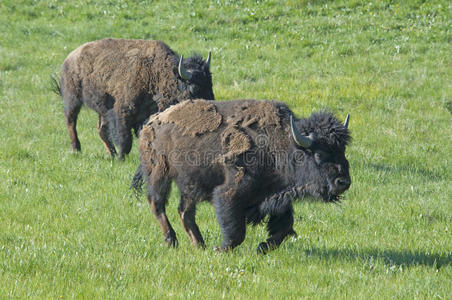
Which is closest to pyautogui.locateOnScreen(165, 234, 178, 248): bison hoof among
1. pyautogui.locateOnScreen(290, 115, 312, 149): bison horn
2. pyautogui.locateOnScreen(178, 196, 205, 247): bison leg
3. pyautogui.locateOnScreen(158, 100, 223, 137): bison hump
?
pyautogui.locateOnScreen(178, 196, 205, 247): bison leg

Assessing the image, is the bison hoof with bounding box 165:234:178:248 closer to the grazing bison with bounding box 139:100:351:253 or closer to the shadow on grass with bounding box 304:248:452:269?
the grazing bison with bounding box 139:100:351:253

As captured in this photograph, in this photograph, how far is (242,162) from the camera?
254 inches

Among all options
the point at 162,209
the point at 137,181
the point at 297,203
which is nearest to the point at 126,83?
the point at 137,181

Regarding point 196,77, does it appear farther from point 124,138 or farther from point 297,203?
point 297,203

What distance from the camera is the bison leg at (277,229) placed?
6.51 m

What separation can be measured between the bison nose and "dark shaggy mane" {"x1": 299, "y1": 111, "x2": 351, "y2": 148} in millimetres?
358

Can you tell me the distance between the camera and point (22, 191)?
8414 millimetres

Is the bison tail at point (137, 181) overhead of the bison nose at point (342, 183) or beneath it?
beneath

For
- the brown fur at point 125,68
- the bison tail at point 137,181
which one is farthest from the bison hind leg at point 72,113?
the bison tail at point 137,181

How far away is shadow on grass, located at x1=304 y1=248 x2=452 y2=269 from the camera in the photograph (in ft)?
20.3

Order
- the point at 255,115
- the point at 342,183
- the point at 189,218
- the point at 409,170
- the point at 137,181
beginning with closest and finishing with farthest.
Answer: the point at 342,183 → the point at 255,115 → the point at 189,218 → the point at 137,181 → the point at 409,170

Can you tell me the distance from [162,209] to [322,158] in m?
1.94

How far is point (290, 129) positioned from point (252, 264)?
1.52m

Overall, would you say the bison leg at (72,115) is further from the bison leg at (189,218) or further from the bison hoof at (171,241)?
the bison hoof at (171,241)
